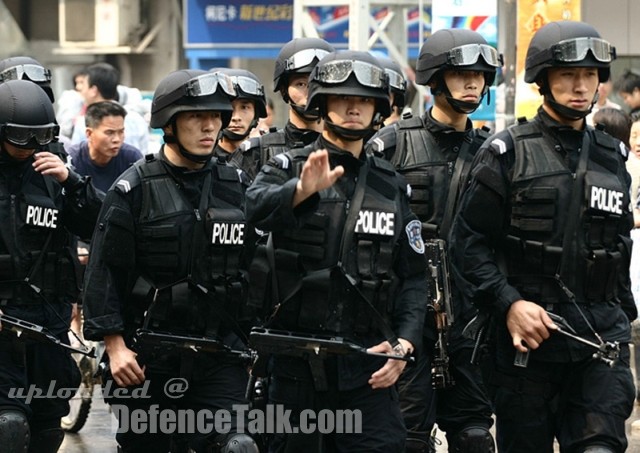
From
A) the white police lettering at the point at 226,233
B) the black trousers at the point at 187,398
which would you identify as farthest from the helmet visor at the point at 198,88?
the black trousers at the point at 187,398

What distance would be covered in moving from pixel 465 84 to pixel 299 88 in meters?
1.13

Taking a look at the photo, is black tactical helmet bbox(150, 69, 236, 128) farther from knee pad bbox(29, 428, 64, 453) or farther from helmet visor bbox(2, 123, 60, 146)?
knee pad bbox(29, 428, 64, 453)

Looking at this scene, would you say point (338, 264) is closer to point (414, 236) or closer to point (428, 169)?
point (414, 236)

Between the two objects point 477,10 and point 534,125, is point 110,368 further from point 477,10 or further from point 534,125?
point 477,10

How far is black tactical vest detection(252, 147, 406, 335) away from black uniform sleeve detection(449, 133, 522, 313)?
411 millimetres

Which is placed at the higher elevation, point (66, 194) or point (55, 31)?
point (55, 31)

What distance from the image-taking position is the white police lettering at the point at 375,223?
6.54 metres

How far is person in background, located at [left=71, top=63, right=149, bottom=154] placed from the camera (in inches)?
504

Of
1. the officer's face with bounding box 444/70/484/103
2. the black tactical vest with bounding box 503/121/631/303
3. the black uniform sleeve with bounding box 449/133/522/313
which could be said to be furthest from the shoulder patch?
the officer's face with bounding box 444/70/484/103

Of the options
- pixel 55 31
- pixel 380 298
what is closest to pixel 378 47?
pixel 55 31

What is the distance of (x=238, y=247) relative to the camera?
284 inches

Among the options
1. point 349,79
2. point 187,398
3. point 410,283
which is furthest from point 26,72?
point 410,283

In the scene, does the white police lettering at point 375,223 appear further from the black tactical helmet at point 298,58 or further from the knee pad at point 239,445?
the black tactical helmet at point 298,58

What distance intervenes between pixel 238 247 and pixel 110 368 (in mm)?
788
